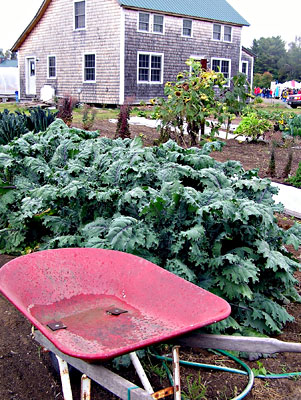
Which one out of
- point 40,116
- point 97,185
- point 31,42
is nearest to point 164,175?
point 97,185

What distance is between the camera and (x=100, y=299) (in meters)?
2.85

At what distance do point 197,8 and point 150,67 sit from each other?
15.2 feet

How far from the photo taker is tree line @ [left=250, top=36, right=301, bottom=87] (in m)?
79.8

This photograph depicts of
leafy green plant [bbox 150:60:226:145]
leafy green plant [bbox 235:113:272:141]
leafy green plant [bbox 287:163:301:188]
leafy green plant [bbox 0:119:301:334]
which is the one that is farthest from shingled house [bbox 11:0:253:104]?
leafy green plant [bbox 0:119:301:334]

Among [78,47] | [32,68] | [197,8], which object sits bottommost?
[32,68]

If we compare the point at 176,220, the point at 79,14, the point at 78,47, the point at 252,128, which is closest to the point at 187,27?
the point at 79,14

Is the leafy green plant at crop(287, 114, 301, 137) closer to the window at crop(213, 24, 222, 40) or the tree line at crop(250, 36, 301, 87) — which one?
the window at crop(213, 24, 222, 40)

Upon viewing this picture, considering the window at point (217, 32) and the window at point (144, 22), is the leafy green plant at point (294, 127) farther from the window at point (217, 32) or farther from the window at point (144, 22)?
the window at point (217, 32)

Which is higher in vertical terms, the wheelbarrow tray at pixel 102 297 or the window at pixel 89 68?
the window at pixel 89 68

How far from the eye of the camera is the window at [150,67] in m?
22.3

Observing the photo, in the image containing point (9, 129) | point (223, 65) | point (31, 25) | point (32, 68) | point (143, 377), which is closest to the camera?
point (143, 377)

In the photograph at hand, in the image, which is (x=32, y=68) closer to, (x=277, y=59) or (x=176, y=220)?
(x=176, y=220)

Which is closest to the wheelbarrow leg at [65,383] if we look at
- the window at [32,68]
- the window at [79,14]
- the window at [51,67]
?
the window at [79,14]

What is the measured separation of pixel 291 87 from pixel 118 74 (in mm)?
33918
